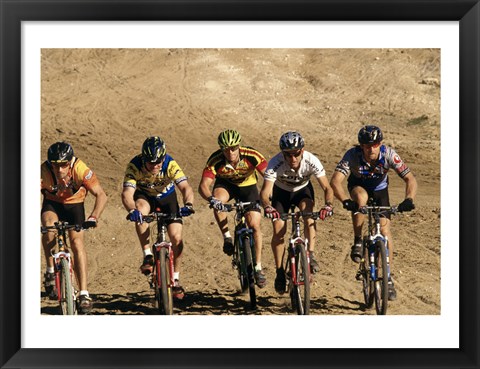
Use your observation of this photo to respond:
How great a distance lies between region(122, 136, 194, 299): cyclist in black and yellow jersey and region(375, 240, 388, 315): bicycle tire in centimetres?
260

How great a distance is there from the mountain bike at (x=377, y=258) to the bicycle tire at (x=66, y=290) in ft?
12.8

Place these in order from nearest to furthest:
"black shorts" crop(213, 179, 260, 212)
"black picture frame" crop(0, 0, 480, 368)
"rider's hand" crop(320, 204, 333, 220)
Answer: "black picture frame" crop(0, 0, 480, 368), "rider's hand" crop(320, 204, 333, 220), "black shorts" crop(213, 179, 260, 212)

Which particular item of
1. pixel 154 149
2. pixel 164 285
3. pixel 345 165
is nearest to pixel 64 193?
pixel 154 149

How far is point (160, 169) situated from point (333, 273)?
4120mm

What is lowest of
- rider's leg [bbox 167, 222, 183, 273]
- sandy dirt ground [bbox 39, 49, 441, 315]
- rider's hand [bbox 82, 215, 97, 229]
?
rider's leg [bbox 167, 222, 183, 273]

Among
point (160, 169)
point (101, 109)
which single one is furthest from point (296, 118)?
point (160, 169)

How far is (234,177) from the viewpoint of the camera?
1388 centimetres

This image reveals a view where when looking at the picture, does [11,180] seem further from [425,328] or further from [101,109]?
[101,109]

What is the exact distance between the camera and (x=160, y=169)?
12.9 m

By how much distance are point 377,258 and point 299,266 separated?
3.59ft

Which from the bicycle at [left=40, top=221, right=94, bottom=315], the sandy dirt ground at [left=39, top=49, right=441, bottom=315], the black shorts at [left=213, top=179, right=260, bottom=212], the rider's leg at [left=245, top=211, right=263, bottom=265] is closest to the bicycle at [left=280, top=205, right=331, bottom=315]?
the rider's leg at [left=245, top=211, right=263, bottom=265]

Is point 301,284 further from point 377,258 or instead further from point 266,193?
point 266,193

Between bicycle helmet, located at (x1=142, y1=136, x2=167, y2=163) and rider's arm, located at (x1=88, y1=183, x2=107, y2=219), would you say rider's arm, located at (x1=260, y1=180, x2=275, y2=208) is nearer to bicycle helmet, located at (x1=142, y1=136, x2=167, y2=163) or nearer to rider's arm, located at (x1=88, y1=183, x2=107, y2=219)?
bicycle helmet, located at (x1=142, y1=136, x2=167, y2=163)

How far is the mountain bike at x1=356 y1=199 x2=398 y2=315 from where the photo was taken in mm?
12375
